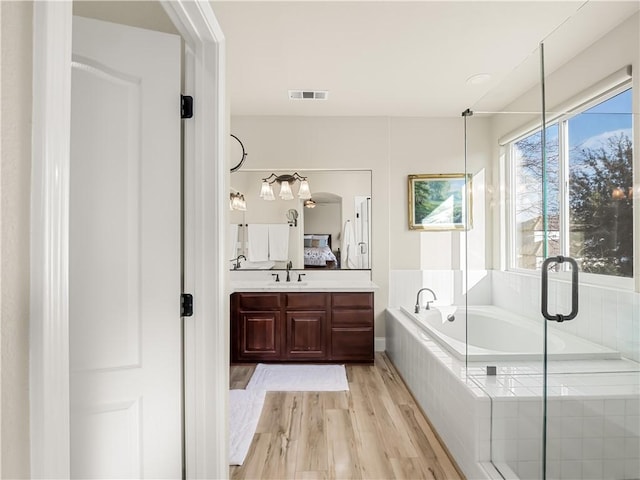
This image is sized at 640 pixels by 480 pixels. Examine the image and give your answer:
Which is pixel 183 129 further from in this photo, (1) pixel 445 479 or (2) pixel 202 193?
(1) pixel 445 479

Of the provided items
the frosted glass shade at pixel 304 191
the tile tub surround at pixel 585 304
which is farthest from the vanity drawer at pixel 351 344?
the frosted glass shade at pixel 304 191

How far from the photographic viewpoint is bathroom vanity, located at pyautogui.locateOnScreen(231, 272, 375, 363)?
350 centimetres

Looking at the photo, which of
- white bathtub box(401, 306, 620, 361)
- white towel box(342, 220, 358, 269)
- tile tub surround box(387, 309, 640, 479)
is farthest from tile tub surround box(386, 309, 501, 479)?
white towel box(342, 220, 358, 269)

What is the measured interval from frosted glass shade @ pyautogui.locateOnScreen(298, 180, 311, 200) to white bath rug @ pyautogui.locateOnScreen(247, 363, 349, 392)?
5.79 ft

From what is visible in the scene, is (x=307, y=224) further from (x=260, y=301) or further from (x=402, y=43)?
(x=402, y=43)

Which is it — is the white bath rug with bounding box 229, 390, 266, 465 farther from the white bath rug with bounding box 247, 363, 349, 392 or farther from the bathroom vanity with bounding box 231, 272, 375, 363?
the bathroom vanity with bounding box 231, 272, 375, 363

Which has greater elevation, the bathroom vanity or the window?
the window

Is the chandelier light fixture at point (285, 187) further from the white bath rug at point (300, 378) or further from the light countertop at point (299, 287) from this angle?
the white bath rug at point (300, 378)

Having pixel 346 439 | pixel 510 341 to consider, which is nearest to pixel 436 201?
pixel 510 341

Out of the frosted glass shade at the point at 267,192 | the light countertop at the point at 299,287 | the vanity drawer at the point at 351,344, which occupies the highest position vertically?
the frosted glass shade at the point at 267,192

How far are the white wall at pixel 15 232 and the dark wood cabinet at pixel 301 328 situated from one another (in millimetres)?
3055

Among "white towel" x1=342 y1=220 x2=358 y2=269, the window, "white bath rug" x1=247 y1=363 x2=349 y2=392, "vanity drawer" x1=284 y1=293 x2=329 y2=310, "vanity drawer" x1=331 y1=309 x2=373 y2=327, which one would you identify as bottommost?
"white bath rug" x1=247 y1=363 x2=349 y2=392

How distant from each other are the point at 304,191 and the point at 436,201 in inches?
57.6

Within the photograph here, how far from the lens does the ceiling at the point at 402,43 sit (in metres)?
2.05
